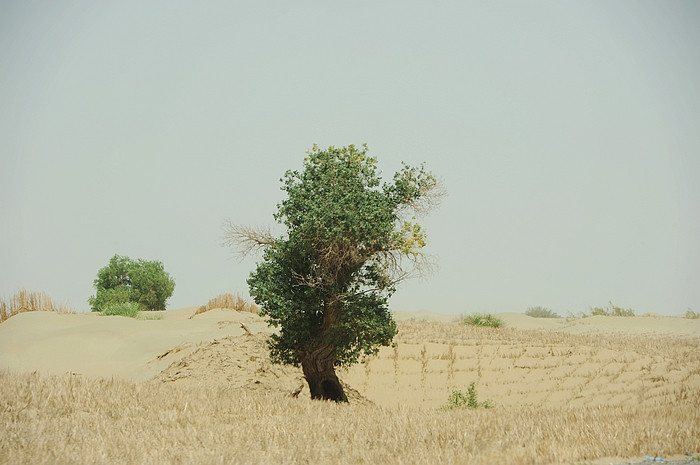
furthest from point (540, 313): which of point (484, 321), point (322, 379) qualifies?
point (322, 379)

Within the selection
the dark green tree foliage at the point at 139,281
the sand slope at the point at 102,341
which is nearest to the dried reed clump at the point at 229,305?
the sand slope at the point at 102,341

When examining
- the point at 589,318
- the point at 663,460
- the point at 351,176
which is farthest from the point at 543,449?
the point at 589,318

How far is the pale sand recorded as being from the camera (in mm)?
24594

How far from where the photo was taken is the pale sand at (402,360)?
24.6 meters

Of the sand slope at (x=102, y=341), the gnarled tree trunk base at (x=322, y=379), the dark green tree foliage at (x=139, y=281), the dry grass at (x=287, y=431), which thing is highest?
the dark green tree foliage at (x=139, y=281)

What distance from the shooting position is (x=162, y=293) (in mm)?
57531

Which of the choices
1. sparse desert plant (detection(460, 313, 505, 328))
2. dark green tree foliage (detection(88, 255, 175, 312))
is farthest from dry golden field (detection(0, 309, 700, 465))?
dark green tree foliage (detection(88, 255, 175, 312))

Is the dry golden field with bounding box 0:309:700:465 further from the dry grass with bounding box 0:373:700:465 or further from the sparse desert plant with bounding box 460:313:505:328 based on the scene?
the sparse desert plant with bounding box 460:313:505:328

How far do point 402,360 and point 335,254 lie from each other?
11.6 m

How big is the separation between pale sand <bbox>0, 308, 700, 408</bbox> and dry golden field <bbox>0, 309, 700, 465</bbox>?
82mm

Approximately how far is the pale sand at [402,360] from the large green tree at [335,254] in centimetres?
553

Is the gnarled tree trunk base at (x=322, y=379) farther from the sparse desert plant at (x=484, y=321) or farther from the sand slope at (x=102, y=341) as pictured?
the sparse desert plant at (x=484, y=321)

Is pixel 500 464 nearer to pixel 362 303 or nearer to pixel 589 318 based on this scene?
pixel 362 303

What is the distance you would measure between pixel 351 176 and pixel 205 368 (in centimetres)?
978
